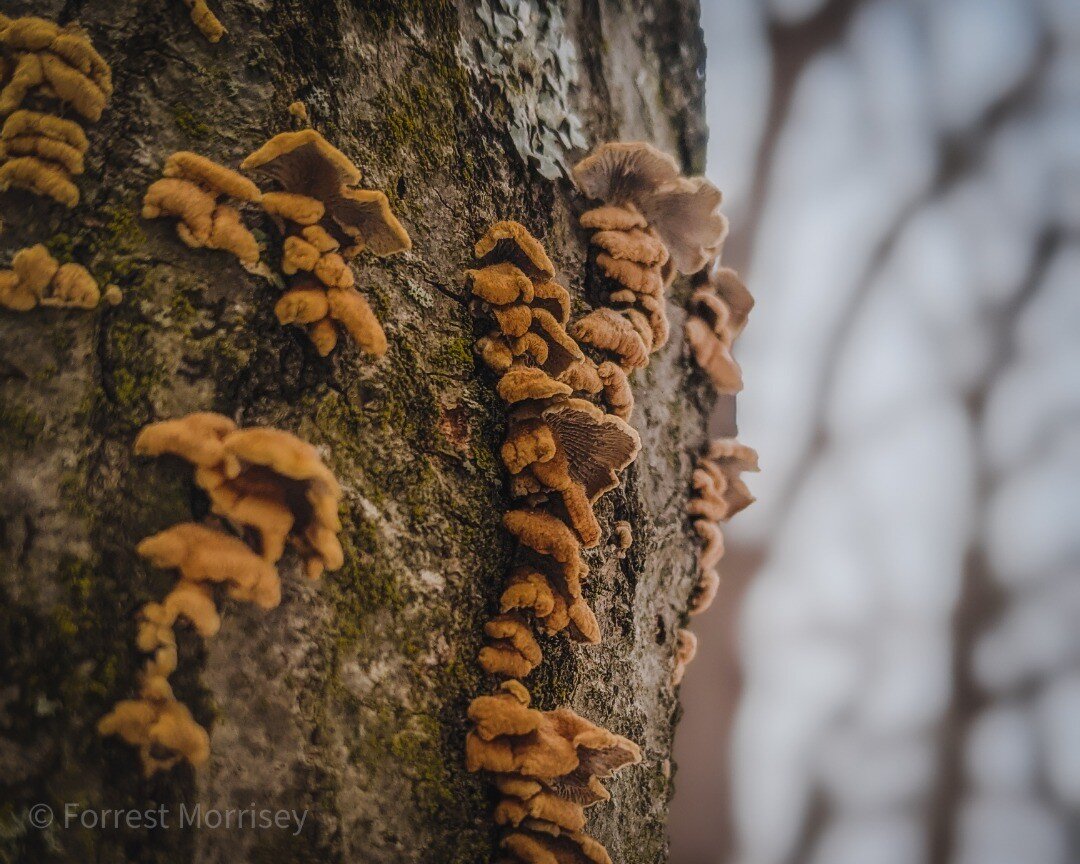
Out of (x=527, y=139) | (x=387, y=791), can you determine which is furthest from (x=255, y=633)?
(x=527, y=139)

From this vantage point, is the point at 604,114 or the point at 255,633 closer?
the point at 255,633

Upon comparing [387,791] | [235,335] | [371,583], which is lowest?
[387,791]

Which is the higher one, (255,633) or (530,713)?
(255,633)

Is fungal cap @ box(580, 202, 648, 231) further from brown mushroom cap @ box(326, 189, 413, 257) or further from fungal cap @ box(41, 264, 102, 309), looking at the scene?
fungal cap @ box(41, 264, 102, 309)

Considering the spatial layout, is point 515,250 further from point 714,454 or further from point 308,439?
point 714,454

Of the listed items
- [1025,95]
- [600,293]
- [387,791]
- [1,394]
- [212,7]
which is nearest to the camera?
[1,394]

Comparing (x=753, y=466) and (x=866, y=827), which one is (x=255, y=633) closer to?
(x=753, y=466)
